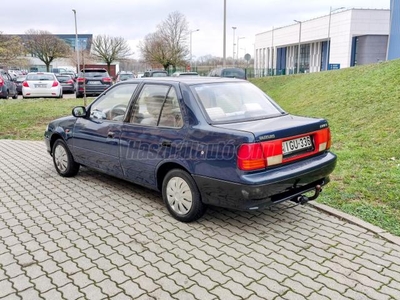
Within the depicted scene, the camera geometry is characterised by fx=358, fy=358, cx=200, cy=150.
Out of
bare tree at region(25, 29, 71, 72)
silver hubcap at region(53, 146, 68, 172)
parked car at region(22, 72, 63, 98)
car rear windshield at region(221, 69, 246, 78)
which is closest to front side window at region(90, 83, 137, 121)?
silver hubcap at region(53, 146, 68, 172)

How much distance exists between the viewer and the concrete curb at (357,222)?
12.1 feet

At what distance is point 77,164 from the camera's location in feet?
18.9

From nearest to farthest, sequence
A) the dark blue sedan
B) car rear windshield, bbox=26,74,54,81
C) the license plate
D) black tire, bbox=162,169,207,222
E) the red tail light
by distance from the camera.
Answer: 1. the red tail light
2. the dark blue sedan
3. the license plate
4. black tire, bbox=162,169,207,222
5. car rear windshield, bbox=26,74,54,81

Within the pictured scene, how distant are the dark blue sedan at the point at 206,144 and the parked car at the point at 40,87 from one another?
1408 cm

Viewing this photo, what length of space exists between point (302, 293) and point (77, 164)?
413cm

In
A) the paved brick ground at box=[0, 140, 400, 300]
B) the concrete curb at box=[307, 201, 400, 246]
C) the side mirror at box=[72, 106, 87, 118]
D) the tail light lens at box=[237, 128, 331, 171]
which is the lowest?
the paved brick ground at box=[0, 140, 400, 300]

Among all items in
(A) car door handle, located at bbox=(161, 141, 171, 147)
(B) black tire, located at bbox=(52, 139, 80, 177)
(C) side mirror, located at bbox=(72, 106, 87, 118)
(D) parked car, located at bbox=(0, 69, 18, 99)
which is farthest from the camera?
(D) parked car, located at bbox=(0, 69, 18, 99)

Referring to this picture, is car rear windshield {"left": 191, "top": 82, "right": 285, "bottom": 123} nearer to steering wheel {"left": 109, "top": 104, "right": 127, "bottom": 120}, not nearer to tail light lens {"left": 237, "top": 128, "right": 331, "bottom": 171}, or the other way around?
tail light lens {"left": 237, "top": 128, "right": 331, "bottom": 171}

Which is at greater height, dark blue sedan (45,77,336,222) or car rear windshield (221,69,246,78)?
car rear windshield (221,69,246,78)

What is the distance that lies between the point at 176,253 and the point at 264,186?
107 cm

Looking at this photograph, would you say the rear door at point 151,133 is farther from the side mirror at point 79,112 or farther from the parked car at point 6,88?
the parked car at point 6,88

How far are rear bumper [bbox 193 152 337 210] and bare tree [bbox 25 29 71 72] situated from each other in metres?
53.6

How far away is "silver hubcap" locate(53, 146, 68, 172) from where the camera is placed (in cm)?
578

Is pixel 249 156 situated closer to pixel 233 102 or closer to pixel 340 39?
pixel 233 102
